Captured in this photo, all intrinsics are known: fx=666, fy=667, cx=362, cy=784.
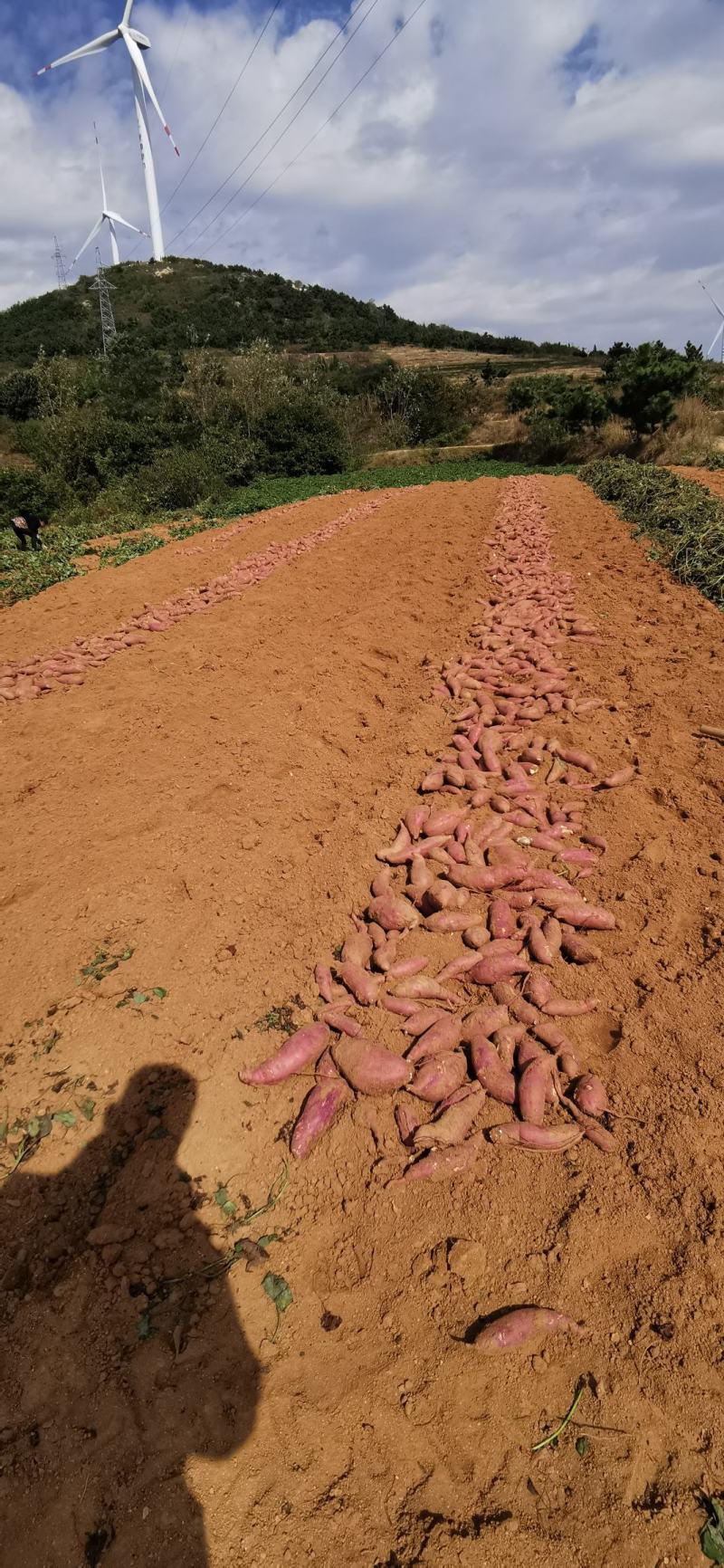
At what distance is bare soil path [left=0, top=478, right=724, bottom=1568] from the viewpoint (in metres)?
1.54

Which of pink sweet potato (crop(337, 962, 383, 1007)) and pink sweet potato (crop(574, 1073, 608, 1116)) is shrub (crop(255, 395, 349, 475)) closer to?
pink sweet potato (crop(337, 962, 383, 1007))

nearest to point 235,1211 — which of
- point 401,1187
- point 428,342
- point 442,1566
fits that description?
point 401,1187

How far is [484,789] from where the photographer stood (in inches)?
158

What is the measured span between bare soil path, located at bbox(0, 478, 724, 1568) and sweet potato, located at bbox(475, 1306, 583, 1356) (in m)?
0.03

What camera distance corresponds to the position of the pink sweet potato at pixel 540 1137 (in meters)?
2.20

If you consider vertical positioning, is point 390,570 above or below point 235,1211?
above

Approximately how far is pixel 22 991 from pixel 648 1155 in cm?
265

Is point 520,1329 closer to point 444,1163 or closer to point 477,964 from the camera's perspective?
point 444,1163

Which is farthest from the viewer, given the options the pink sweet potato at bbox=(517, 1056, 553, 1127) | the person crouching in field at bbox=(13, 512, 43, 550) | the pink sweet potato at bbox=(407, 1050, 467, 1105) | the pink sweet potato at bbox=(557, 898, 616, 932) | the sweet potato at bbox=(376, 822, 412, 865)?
the person crouching in field at bbox=(13, 512, 43, 550)

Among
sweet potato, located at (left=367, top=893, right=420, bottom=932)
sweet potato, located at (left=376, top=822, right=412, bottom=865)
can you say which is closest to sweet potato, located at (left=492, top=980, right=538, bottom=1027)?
sweet potato, located at (left=367, top=893, right=420, bottom=932)

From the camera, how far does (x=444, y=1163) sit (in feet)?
7.16

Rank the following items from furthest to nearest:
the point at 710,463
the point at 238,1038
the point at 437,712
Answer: the point at 710,463 < the point at 437,712 < the point at 238,1038

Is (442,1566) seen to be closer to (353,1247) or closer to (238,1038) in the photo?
(353,1247)

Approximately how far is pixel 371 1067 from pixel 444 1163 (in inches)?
16.3
